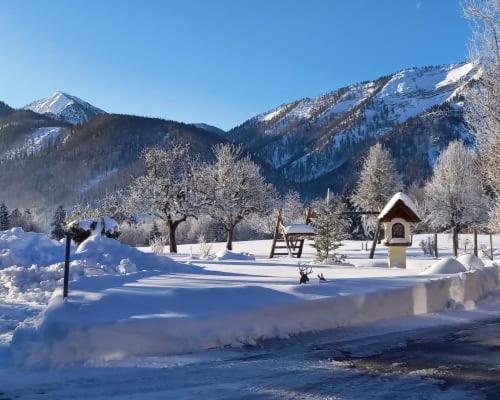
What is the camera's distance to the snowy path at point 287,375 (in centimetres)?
519

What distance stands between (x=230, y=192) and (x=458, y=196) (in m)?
18.4

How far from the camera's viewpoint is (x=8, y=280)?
12.8m

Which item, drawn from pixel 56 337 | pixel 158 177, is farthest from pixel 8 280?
pixel 158 177

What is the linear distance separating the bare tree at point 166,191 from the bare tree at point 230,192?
1.23 metres

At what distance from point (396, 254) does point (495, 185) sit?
4.88 meters

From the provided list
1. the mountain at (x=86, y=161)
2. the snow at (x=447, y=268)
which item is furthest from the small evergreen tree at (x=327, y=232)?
the mountain at (x=86, y=161)

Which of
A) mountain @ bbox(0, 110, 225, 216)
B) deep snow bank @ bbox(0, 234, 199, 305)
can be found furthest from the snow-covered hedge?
mountain @ bbox(0, 110, 225, 216)

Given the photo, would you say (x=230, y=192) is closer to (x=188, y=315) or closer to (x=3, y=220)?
(x=188, y=315)

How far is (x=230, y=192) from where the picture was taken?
1610 inches

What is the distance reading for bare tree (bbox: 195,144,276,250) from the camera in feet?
128

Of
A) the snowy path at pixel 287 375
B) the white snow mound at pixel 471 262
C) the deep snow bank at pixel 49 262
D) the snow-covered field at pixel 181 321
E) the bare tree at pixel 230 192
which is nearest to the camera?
the snowy path at pixel 287 375

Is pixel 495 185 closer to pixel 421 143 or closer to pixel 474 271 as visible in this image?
pixel 474 271

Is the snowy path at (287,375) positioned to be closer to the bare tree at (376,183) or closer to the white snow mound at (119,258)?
the white snow mound at (119,258)

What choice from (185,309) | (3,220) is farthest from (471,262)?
(3,220)
